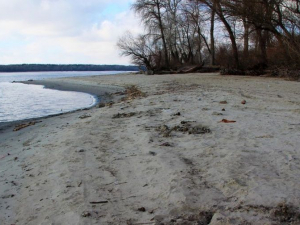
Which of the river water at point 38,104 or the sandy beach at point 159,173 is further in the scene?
the river water at point 38,104

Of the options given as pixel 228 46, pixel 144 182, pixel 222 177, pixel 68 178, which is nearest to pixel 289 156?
pixel 222 177

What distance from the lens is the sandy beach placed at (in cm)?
249

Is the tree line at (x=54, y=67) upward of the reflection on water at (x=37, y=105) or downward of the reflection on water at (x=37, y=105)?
upward

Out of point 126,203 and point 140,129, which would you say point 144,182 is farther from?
point 140,129

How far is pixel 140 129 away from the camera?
5312 mm

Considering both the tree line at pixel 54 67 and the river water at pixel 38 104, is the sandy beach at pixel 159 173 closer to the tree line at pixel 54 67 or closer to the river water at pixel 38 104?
the river water at pixel 38 104

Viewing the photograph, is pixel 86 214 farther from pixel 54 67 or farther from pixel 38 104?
pixel 54 67

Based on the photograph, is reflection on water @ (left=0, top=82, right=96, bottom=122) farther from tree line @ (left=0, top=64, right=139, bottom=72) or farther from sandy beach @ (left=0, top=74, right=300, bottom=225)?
tree line @ (left=0, top=64, right=139, bottom=72)

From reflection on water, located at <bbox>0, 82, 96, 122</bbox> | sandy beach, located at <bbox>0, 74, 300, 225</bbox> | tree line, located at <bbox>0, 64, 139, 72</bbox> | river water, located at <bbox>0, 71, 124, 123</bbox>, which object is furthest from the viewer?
tree line, located at <bbox>0, 64, 139, 72</bbox>

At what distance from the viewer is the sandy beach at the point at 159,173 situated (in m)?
2.49

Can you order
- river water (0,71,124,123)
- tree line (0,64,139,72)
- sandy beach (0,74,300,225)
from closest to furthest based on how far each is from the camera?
sandy beach (0,74,300,225) → river water (0,71,124,123) → tree line (0,64,139,72)

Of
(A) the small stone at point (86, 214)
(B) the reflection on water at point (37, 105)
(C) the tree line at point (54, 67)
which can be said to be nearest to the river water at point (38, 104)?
(B) the reflection on water at point (37, 105)

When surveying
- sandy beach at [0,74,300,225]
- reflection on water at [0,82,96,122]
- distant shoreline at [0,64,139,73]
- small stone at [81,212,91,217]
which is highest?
distant shoreline at [0,64,139,73]

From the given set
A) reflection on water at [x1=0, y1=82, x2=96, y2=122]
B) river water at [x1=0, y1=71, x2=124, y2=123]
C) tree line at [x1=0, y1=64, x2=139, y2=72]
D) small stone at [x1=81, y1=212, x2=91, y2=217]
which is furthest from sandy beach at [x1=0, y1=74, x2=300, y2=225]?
tree line at [x1=0, y1=64, x2=139, y2=72]
